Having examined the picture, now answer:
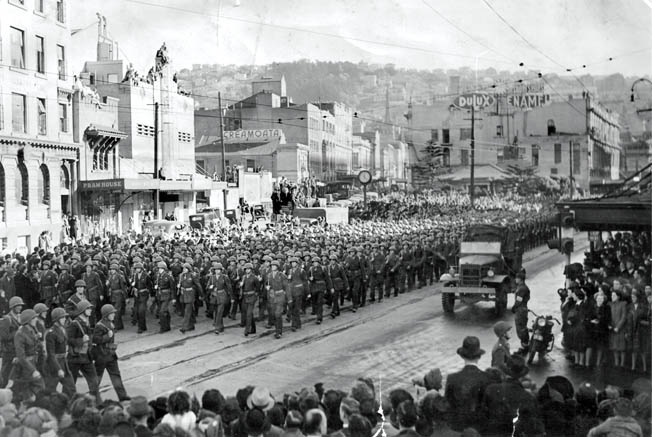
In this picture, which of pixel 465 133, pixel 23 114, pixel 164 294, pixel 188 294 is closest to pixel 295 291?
pixel 188 294

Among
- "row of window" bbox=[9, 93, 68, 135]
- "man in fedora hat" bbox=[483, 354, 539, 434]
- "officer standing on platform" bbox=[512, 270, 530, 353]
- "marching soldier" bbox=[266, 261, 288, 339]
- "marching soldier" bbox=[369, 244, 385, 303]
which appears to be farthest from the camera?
"row of window" bbox=[9, 93, 68, 135]

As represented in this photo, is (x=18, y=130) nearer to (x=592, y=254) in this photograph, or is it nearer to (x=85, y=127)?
(x=85, y=127)

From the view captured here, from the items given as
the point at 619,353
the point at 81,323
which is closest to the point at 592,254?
the point at 619,353

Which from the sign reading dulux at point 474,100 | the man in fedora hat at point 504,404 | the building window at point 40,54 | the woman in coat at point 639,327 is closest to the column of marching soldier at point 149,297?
the man in fedora hat at point 504,404

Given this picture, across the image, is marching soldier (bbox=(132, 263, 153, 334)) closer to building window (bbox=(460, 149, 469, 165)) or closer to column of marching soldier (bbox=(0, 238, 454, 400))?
column of marching soldier (bbox=(0, 238, 454, 400))

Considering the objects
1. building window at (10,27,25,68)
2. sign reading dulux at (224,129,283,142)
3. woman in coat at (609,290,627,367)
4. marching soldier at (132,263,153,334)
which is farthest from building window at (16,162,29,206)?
woman in coat at (609,290,627,367)

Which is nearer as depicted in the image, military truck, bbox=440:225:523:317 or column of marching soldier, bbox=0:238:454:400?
column of marching soldier, bbox=0:238:454:400

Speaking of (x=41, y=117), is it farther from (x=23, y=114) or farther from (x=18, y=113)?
(x=18, y=113)
